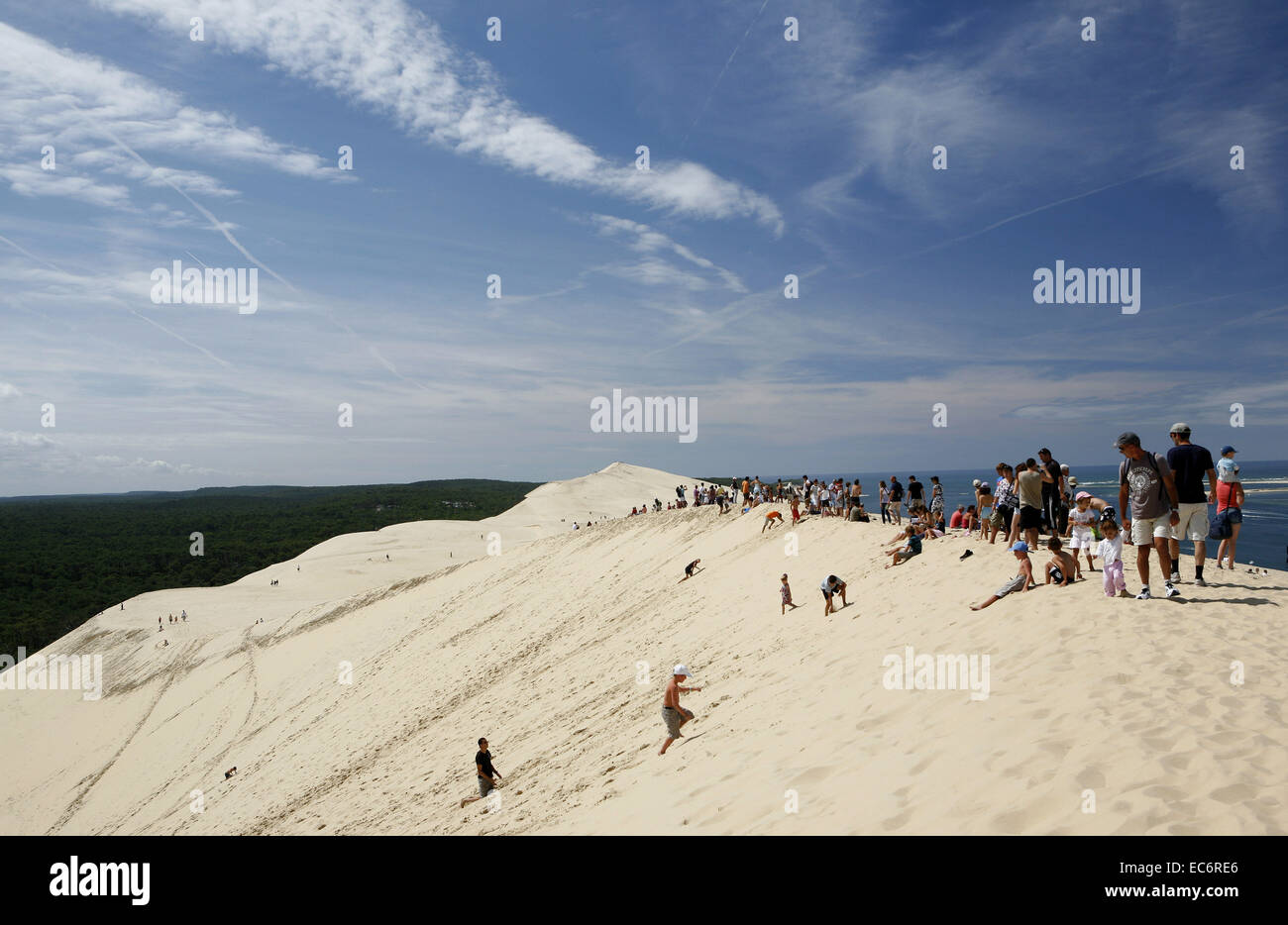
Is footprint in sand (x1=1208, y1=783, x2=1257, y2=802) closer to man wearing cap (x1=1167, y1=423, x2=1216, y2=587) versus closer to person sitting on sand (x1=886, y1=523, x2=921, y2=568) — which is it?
man wearing cap (x1=1167, y1=423, x2=1216, y2=587)

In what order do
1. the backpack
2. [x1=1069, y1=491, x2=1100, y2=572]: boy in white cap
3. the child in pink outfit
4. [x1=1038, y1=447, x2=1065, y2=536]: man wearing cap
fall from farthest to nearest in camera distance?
[x1=1038, y1=447, x2=1065, y2=536]: man wearing cap
the backpack
[x1=1069, y1=491, x2=1100, y2=572]: boy in white cap
the child in pink outfit

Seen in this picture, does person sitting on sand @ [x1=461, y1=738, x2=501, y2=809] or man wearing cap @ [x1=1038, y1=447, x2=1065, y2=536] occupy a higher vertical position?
man wearing cap @ [x1=1038, y1=447, x2=1065, y2=536]

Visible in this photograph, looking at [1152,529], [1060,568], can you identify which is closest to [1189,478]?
[1152,529]

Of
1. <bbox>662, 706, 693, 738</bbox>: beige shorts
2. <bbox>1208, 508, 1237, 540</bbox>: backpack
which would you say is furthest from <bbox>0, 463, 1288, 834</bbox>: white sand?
<bbox>1208, 508, 1237, 540</bbox>: backpack

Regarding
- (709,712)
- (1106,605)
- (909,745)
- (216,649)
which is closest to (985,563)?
(1106,605)

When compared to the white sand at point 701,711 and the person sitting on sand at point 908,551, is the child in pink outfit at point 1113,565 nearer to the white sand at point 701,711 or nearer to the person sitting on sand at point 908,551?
the white sand at point 701,711
